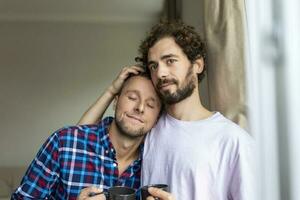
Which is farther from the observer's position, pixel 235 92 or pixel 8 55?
pixel 8 55

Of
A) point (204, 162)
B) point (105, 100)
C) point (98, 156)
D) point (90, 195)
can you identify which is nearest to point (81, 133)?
point (98, 156)

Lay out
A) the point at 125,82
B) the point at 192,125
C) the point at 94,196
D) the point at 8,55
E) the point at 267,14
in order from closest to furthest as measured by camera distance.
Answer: the point at 267,14
the point at 94,196
the point at 192,125
the point at 125,82
the point at 8,55

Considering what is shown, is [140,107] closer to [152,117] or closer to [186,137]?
[152,117]

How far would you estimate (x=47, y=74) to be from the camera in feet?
9.77

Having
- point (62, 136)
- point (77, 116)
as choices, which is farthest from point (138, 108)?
point (77, 116)

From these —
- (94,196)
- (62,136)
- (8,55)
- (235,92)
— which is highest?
(8,55)

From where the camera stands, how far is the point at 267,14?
0.38m

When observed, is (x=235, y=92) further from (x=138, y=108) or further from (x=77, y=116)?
(x=77, y=116)

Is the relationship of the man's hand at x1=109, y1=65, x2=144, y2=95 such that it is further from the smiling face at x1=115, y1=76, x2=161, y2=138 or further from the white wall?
the white wall

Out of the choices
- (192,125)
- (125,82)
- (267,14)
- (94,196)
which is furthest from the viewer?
(125,82)

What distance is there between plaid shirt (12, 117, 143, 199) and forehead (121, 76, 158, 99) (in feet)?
0.68

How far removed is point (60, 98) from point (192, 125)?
7.04ft

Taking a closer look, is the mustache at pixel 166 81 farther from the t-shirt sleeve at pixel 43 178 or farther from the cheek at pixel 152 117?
the t-shirt sleeve at pixel 43 178

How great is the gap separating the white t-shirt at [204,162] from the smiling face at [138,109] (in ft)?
→ 0.33
